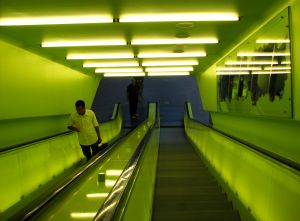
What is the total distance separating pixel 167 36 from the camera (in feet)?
21.9

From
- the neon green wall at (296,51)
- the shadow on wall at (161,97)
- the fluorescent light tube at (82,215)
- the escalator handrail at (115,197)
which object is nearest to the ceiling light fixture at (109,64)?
the neon green wall at (296,51)

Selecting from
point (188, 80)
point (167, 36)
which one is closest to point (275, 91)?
point (167, 36)

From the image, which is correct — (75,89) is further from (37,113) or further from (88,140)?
(88,140)

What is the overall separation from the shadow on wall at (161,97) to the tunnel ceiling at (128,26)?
12.1 meters

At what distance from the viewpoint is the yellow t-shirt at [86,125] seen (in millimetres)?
7023

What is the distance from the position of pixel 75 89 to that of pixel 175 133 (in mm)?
6403

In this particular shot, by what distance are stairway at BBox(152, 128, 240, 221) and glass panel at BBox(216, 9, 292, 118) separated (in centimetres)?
161

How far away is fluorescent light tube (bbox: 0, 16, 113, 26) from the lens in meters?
5.16

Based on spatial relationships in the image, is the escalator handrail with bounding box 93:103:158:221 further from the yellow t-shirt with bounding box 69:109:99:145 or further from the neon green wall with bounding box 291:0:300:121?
the yellow t-shirt with bounding box 69:109:99:145

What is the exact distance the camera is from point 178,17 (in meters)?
5.25

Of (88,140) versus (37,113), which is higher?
(37,113)

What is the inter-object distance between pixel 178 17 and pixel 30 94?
12.9ft

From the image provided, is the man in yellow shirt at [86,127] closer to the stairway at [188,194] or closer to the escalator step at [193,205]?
the stairway at [188,194]

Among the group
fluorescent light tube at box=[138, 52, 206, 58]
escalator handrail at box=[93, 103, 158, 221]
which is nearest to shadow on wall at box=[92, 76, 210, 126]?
fluorescent light tube at box=[138, 52, 206, 58]
